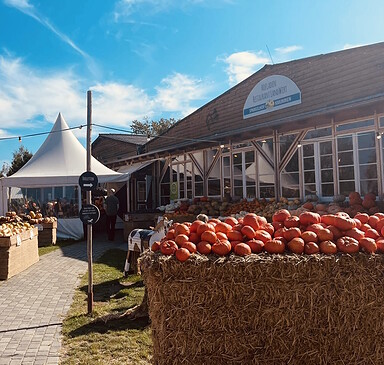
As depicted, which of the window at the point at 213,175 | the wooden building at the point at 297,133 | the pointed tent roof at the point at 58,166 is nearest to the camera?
the wooden building at the point at 297,133

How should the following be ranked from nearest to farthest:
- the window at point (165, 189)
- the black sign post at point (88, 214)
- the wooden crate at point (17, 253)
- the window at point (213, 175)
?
the black sign post at point (88, 214), the wooden crate at point (17, 253), the window at point (213, 175), the window at point (165, 189)

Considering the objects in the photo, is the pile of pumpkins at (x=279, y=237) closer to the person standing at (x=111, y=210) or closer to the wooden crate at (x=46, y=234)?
the wooden crate at (x=46, y=234)

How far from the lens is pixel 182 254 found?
2740 millimetres

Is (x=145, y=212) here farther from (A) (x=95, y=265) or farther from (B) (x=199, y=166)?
(A) (x=95, y=265)

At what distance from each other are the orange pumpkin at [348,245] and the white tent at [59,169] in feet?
40.2

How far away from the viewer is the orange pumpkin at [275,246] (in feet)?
9.21

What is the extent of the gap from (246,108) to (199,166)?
125 inches

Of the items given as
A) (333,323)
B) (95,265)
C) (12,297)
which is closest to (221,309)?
(333,323)

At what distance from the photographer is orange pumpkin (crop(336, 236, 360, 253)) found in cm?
276

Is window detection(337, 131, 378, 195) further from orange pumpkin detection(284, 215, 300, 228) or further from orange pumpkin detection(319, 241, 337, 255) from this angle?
orange pumpkin detection(319, 241, 337, 255)

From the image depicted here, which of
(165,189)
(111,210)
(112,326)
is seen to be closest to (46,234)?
(111,210)

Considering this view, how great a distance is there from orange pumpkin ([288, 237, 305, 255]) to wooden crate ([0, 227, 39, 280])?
636 cm

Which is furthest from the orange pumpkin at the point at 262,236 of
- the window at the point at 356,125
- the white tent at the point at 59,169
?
the white tent at the point at 59,169

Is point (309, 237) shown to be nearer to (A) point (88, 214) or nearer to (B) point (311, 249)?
(B) point (311, 249)
